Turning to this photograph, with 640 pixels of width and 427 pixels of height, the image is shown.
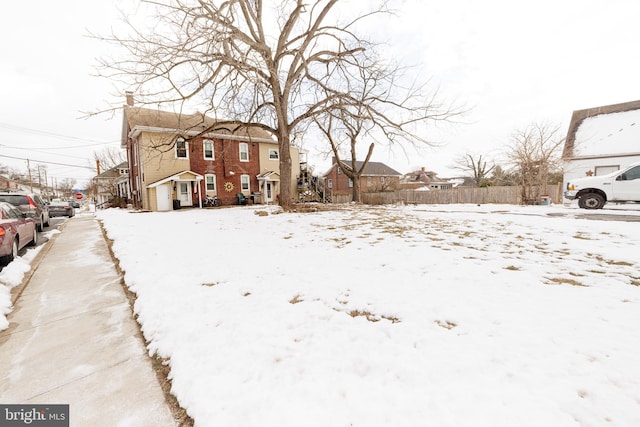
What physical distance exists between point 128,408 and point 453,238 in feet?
19.9

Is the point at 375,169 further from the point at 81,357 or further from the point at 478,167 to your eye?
the point at 81,357

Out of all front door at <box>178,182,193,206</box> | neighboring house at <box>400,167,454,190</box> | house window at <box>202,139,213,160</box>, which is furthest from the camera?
neighboring house at <box>400,167,454,190</box>

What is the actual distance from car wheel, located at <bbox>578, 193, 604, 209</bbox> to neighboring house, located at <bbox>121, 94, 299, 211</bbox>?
703 inches

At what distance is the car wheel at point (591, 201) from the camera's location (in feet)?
36.7

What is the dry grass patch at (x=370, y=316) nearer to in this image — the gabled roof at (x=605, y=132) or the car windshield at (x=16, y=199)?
the car windshield at (x=16, y=199)

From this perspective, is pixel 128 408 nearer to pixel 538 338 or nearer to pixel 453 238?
pixel 538 338

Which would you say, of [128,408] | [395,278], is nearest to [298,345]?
[128,408]

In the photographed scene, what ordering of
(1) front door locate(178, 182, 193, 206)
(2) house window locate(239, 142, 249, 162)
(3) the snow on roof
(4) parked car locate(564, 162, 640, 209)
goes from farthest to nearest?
(2) house window locate(239, 142, 249, 162), (1) front door locate(178, 182, 193, 206), (3) the snow on roof, (4) parked car locate(564, 162, 640, 209)

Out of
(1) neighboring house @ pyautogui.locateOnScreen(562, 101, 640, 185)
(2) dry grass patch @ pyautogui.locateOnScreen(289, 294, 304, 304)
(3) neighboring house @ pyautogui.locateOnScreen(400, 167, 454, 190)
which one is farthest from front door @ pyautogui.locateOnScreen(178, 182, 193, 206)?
(3) neighboring house @ pyautogui.locateOnScreen(400, 167, 454, 190)

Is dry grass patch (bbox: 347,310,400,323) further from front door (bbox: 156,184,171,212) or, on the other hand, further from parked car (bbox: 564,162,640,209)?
front door (bbox: 156,184,171,212)

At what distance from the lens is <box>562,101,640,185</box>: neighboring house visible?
1695cm

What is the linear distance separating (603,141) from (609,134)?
32.0 inches

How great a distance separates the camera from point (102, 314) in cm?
344

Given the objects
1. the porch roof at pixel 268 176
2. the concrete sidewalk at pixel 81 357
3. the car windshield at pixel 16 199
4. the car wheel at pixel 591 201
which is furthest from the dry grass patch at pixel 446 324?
the porch roof at pixel 268 176
